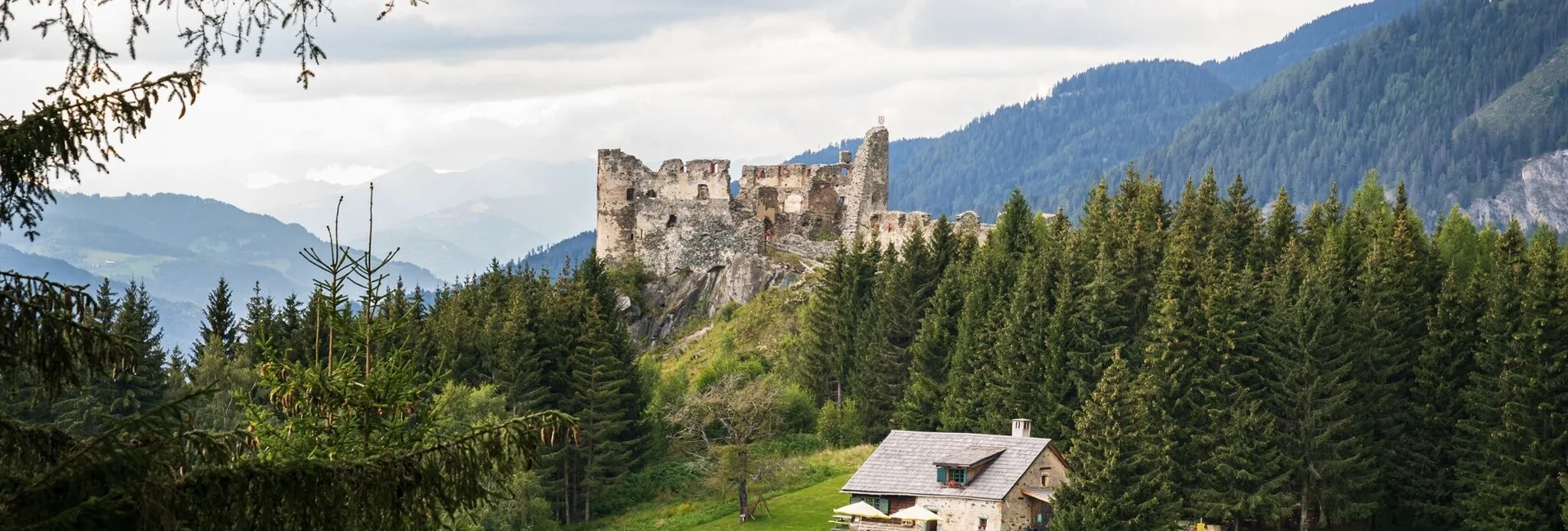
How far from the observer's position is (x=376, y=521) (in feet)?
45.8

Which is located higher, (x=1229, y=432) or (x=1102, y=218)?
(x=1102, y=218)

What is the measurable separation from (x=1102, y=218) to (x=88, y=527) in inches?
2765

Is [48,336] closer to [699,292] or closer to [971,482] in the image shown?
[971,482]

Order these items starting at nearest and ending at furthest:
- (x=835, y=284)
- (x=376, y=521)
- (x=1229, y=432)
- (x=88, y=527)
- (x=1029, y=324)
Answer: (x=88, y=527) → (x=376, y=521) → (x=1229, y=432) → (x=1029, y=324) → (x=835, y=284)

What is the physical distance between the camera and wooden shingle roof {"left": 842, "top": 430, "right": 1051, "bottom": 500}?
63.4 meters

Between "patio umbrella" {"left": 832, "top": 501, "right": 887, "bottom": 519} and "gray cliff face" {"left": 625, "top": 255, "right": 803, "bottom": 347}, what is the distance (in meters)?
33.2

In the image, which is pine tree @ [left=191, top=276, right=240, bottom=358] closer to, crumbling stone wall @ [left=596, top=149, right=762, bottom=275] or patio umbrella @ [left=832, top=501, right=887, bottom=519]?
crumbling stone wall @ [left=596, top=149, right=762, bottom=275]

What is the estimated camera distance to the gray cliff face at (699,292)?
97000 millimetres

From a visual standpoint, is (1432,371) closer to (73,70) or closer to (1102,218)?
(1102,218)

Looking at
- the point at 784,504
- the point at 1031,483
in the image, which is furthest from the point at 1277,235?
the point at 784,504

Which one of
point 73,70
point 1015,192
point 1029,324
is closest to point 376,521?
point 73,70

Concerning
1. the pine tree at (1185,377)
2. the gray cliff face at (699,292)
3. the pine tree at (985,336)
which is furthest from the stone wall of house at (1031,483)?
the gray cliff face at (699,292)

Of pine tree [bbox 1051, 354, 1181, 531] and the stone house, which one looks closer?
pine tree [bbox 1051, 354, 1181, 531]

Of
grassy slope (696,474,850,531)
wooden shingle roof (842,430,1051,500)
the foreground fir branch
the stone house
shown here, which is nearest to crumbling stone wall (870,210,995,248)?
grassy slope (696,474,850,531)
